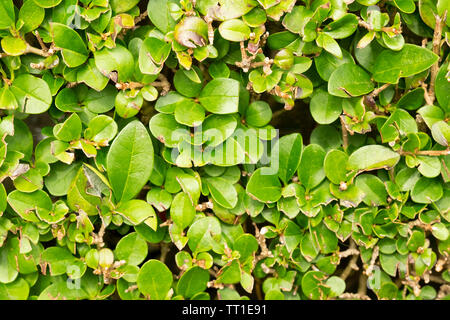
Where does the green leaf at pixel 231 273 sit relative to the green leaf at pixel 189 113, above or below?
below

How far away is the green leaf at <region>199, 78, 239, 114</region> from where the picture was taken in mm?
1047

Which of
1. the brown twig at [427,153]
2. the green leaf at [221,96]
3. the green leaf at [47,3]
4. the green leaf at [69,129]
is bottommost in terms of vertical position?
the brown twig at [427,153]

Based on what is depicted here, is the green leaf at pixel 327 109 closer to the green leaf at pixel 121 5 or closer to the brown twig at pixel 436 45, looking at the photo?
the brown twig at pixel 436 45

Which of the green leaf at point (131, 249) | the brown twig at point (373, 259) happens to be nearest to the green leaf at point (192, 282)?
the green leaf at point (131, 249)

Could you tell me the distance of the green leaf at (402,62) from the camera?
3.34ft

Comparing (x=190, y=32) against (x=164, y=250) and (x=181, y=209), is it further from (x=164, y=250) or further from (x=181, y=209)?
(x=164, y=250)

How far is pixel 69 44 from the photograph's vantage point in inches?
39.3

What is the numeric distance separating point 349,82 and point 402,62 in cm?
13

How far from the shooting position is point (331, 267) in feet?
4.17

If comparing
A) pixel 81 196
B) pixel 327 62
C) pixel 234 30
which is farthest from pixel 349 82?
pixel 81 196

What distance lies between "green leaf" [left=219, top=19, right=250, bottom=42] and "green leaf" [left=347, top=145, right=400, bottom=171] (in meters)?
0.43

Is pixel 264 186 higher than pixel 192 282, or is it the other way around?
pixel 264 186

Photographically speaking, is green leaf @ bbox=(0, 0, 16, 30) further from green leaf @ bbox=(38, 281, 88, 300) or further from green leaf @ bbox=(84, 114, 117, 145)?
green leaf @ bbox=(38, 281, 88, 300)

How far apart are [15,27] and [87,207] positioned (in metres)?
0.47
